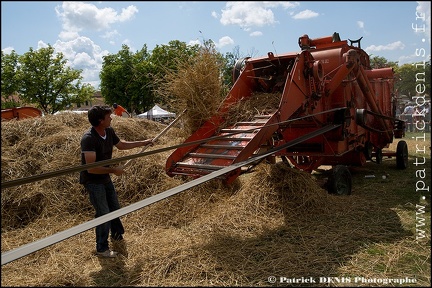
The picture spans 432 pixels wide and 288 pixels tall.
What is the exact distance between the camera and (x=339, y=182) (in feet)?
19.7

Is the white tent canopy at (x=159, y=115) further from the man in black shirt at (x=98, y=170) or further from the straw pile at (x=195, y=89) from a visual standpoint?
the man in black shirt at (x=98, y=170)

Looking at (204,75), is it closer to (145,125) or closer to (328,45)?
(328,45)

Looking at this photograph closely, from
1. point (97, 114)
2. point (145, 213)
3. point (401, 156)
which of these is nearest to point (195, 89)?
point (97, 114)

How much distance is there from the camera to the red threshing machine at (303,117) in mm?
4590

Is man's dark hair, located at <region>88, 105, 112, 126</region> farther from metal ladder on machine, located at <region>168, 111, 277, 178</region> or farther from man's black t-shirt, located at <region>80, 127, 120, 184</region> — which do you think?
metal ladder on machine, located at <region>168, 111, 277, 178</region>

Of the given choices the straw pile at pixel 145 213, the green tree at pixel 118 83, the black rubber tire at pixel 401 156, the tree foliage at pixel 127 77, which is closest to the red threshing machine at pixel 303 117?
the straw pile at pixel 145 213

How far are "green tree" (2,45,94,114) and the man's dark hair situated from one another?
2349 cm

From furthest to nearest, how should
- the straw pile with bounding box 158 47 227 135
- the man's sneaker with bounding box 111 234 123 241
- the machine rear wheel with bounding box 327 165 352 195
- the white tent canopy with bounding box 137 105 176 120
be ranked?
the machine rear wheel with bounding box 327 165 352 195, the white tent canopy with bounding box 137 105 176 120, the straw pile with bounding box 158 47 227 135, the man's sneaker with bounding box 111 234 123 241

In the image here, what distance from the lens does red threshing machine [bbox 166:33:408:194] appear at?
459 centimetres

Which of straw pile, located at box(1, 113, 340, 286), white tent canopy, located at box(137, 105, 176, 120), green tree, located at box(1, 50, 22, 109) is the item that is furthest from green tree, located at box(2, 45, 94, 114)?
straw pile, located at box(1, 113, 340, 286)

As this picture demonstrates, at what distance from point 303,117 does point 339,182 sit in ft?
6.49

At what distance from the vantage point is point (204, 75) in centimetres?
543

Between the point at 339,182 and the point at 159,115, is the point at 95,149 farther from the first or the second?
the point at 159,115

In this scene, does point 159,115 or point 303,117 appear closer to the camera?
point 303,117
